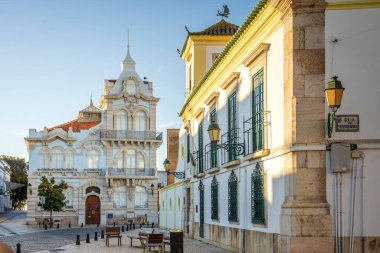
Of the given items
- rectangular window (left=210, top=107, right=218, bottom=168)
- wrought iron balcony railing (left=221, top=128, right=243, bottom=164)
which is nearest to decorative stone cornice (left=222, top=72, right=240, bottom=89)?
wrought iron balcony railing (left=221, top=128, right=243, bottom=164)

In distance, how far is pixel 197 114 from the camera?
26.6m

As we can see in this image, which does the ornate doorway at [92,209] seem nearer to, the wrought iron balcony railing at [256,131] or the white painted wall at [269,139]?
the white painted wall at [269,139]

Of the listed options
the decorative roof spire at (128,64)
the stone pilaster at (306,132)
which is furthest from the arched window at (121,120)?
Answer: the stone pilaster at (306,132)

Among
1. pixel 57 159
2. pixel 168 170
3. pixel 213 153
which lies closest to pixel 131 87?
pixel 57 159

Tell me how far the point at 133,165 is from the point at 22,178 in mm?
44104

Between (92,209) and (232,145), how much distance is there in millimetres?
35550

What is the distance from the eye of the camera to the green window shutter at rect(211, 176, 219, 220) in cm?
2208

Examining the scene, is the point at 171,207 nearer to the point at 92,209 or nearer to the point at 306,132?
the point at 92,209

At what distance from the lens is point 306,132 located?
1241 centimetres

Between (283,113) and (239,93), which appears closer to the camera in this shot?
(283,113)

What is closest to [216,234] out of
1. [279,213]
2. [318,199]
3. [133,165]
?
[279,213]

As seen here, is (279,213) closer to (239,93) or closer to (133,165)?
(239,93)

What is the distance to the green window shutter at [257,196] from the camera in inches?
612

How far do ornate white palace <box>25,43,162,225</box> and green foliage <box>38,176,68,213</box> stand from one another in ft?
10.2
